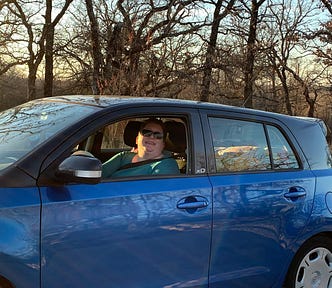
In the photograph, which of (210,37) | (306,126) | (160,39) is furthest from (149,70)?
(306,126)

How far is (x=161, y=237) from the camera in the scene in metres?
2.70

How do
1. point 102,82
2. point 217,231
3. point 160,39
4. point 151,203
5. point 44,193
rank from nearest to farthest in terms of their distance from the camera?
1. point 44,193
2. point 151,203
3. point 217,231
4. point 102,82
5. point 160,39

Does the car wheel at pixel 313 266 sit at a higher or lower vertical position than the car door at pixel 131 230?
lower

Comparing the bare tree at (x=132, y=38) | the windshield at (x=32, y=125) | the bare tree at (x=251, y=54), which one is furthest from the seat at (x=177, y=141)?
the bare tree at (x=251, y=54)

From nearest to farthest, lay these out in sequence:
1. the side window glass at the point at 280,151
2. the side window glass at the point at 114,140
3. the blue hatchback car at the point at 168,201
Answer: the blue hatchback car at the point at 168,201, the side window glass at the point at 280,151, the side window glass at the point at 114,140

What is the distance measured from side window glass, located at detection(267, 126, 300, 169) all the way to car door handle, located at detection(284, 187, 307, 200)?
0.60 ft

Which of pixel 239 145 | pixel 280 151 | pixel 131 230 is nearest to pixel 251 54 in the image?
pixel 280 151

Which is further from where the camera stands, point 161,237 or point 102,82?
point 102,82

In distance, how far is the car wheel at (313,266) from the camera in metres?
3.58

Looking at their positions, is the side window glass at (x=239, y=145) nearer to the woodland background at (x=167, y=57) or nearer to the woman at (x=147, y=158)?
the woman at (x=147, y=158)

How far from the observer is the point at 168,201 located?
2.77 m

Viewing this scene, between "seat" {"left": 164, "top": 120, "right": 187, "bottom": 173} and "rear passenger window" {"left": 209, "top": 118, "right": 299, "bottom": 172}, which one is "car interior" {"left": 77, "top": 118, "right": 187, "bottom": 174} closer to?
"seat" {"left": 164, "top": 120, "right": 187, "bottom": 173}

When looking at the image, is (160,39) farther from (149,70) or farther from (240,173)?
(240,173)

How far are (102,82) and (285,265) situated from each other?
12092 millimetres
